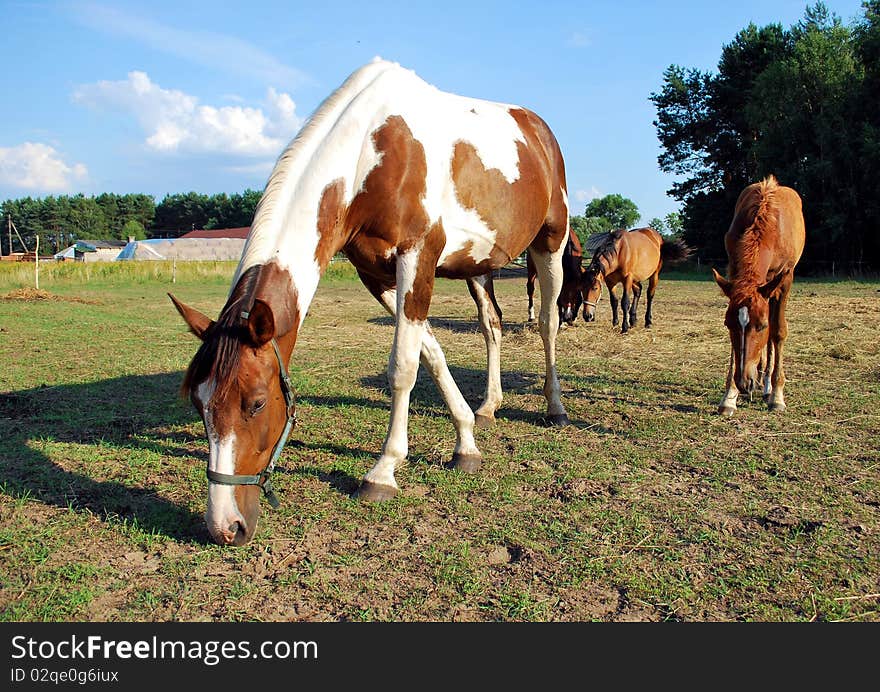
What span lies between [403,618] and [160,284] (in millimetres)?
27005

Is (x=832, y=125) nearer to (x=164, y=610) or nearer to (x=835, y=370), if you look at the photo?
(x=835, y=370)

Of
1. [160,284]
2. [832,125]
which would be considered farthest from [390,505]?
[832,125]

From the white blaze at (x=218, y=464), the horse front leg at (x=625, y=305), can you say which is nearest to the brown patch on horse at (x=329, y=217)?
the white blaze at (x=218, y=464)

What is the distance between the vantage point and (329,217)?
327 centimetres

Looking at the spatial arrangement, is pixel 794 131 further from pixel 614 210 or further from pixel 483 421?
pixel 614 210

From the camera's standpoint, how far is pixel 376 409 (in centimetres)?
551

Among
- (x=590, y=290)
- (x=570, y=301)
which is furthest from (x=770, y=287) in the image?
(x=590, y=290)

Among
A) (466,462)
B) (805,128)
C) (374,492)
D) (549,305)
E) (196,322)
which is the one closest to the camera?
(196,322)

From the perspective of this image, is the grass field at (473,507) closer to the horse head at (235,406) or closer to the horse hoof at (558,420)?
the horse hoof at (558,420)

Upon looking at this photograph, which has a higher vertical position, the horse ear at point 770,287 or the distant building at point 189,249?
the distant building at point 189,249

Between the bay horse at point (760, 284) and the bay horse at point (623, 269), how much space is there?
459 centimetres

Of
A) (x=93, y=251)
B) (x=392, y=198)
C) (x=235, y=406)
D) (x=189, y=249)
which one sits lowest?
(x=235, y=406)

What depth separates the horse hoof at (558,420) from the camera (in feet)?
16.4

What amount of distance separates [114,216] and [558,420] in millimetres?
125303
